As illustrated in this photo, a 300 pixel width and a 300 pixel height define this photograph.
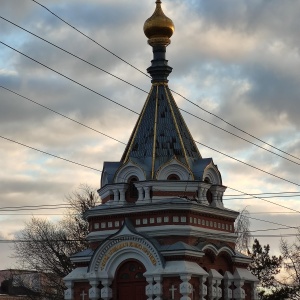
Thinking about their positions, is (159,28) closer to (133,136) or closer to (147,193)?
(133,136)

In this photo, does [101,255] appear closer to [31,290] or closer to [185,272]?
[185,272]

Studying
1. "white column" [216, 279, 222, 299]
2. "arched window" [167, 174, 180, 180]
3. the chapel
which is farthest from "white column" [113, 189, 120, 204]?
"white column" [216, 279, 222, 299]

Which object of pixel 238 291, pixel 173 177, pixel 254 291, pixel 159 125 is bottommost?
pixel 238 291

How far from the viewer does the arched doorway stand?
33.2 m

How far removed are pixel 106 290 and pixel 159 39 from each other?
877 cm

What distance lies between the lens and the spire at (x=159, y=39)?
36.2m

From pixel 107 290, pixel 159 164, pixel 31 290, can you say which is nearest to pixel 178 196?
pixel 159 164

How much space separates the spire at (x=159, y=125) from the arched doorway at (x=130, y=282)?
290 cm

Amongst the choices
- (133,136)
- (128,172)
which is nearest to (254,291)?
(128,172)

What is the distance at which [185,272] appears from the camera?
105 ft

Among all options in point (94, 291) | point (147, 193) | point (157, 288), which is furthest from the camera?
point (147, 193)

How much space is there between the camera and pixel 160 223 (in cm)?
3338

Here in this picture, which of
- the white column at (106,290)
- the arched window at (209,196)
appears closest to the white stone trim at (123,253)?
Result: the white column at (106,290)

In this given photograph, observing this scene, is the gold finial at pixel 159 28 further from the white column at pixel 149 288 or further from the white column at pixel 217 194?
the white column at pixel 149 288
